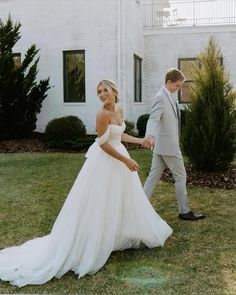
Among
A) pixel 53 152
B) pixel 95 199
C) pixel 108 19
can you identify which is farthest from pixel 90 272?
pixel 108 19

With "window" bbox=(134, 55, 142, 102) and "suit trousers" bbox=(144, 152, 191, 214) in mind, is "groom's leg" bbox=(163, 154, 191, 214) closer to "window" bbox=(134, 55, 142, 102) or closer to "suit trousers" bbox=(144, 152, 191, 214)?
"suit trousers" bbox=(144, 152, 191, 214)

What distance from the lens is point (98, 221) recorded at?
4527 millimetres

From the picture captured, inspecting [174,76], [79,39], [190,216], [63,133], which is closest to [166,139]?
[174,76]

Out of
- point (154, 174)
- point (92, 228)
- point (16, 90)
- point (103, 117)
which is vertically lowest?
point (92, 228)

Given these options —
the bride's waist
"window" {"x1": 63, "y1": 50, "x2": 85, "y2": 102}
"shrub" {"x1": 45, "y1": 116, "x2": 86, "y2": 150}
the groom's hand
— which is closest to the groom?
the groom's hand

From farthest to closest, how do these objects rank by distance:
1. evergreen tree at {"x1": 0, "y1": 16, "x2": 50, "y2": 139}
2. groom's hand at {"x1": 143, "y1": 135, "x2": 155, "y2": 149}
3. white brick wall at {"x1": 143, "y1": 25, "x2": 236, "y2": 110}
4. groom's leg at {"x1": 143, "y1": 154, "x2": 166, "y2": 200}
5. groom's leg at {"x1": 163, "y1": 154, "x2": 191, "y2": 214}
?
white brick wall at {"x1": 143, "y1": 25, "x2": 236, "y2": 110} → evergreen tree at {"x1": 0, "y1": 16, "x2": 50, "y2": 139} → groom's leg at {"x1": 143, "y1": 154, "x2": 166, "y2": 200} → groom's leg at {"x1": 163, "y1": 154, "x2": 191, "y2": 214} → groom's hand at {"x1": 143, "y1": 135, "x2": 155, "y2": 149}

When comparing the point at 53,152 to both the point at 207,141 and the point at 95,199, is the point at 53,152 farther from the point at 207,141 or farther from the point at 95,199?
the point at 95,199

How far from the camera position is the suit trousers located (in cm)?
602

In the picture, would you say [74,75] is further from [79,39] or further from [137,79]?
[137,79]

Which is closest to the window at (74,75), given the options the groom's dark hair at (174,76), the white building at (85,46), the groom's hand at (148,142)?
the white building at (85,46)

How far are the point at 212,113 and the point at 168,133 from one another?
9.65 ft

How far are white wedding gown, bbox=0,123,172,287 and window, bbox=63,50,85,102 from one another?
11.6 m

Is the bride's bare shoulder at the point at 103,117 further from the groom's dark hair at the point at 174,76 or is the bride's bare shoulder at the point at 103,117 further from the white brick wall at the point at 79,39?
the white brick wall at the point at 79,39

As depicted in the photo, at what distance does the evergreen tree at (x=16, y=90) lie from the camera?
1409cm
